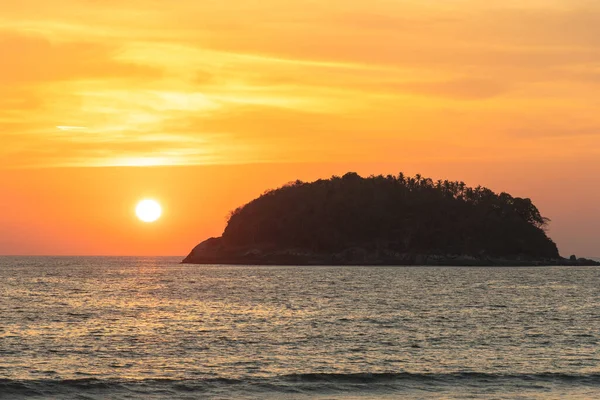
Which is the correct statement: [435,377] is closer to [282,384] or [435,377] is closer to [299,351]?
[282,384]

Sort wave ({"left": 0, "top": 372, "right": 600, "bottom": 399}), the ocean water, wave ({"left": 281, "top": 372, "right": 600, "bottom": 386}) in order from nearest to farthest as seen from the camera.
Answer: wave ({"left": 0, "top": 372, "right": 600, "bottom": 399}) < the ocean water < wave ({"left": 281, "top": 372, "right": 600, "bottom": 386})

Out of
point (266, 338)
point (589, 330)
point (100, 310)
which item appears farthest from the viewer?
point (100, 310)

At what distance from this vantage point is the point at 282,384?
45.8 meters

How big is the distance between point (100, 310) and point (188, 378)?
1875 inches

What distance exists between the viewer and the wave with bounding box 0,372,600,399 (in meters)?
43.8

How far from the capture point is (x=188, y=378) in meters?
47.4

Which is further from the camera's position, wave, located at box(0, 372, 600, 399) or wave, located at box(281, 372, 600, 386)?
wave, located at box(281, 372, 600, 386)

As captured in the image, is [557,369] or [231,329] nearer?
[557,369]

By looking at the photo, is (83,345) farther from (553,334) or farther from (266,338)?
(553,334)

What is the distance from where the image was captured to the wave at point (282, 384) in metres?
43.8

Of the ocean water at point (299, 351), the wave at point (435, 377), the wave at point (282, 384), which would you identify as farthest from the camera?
the wave at point (435, 377)

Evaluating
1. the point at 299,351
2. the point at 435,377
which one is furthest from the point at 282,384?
the point at 299,351

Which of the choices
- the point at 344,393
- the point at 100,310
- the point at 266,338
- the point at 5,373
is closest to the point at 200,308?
the point at 100,310

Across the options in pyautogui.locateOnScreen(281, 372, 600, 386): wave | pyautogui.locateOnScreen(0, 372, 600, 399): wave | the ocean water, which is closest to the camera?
pyautogui.locateOnScreen(0, 372, 600, 399): wave
